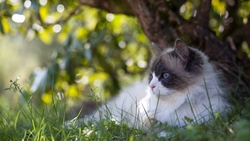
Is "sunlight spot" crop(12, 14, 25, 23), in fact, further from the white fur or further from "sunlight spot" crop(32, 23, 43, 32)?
the white fur

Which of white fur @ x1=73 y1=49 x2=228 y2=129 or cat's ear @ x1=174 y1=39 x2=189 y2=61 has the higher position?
cat's ear @ x1=174 y1=39 x2=189 y2=61

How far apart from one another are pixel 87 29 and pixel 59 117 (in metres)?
1.60

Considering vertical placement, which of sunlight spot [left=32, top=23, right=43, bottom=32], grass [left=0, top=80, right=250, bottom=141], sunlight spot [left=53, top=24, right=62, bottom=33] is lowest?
grass [left=0, top=80, right=250, bottom=141]

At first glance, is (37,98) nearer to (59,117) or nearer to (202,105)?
(59,117)

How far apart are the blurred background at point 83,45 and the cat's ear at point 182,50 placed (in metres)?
0.99

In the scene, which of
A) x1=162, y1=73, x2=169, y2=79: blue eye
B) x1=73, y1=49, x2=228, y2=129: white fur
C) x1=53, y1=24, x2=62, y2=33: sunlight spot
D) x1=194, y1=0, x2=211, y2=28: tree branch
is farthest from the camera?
x1=53, y1=24, x2=62, y2=33: sunlight spot

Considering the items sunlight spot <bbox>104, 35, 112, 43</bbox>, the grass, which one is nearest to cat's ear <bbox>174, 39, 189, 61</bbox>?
the grass

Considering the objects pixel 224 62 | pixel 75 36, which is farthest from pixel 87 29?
pixel 224 62

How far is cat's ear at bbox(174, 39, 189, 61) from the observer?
83.2 inches

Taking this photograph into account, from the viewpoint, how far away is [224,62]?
2695 mm

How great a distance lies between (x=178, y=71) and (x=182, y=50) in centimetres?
13

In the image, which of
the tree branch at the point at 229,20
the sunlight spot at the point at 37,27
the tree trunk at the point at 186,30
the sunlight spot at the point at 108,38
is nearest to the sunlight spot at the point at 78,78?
the sunlight spot at the point at 108,38

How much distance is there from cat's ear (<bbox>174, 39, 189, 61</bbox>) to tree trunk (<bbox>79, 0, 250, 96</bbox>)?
50 cm

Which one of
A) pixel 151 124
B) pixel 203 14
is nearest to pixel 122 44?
pixel 203 14
